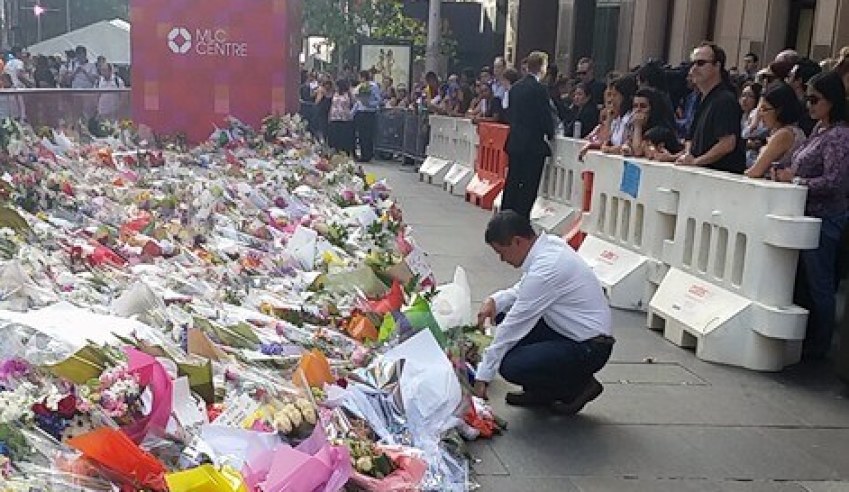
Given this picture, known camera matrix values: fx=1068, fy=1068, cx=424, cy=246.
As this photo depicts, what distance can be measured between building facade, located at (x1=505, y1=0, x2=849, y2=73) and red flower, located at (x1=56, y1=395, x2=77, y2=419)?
13.2 meters

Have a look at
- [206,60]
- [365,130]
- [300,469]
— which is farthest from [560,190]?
[365,130]

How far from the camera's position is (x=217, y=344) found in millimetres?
4773

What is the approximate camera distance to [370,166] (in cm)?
2194

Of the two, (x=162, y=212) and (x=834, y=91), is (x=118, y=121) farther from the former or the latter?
(x=834, y=91)

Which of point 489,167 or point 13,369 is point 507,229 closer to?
point 13,369

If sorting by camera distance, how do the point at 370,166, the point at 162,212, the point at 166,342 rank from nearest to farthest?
the point at 166,342 → the point at 162,212 → the point at 370,166

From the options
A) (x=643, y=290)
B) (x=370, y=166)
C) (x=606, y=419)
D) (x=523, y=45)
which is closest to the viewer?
(x=606, y=419)

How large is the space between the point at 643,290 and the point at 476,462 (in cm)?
388

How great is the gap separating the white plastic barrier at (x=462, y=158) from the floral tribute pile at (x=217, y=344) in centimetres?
751

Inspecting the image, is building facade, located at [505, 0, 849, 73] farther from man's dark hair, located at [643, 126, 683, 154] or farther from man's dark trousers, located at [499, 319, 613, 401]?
man's dark trousers, located at [499, 319, 613, 401]

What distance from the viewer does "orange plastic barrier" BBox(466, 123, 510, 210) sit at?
48.3 feet

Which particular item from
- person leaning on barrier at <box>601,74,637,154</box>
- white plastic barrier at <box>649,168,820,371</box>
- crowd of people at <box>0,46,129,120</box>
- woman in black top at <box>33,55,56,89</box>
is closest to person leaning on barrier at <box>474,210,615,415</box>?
white plastic barrier at <box>649,168,820,371</box>

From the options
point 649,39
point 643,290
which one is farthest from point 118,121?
point 649,39

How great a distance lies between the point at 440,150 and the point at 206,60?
6937 mm
